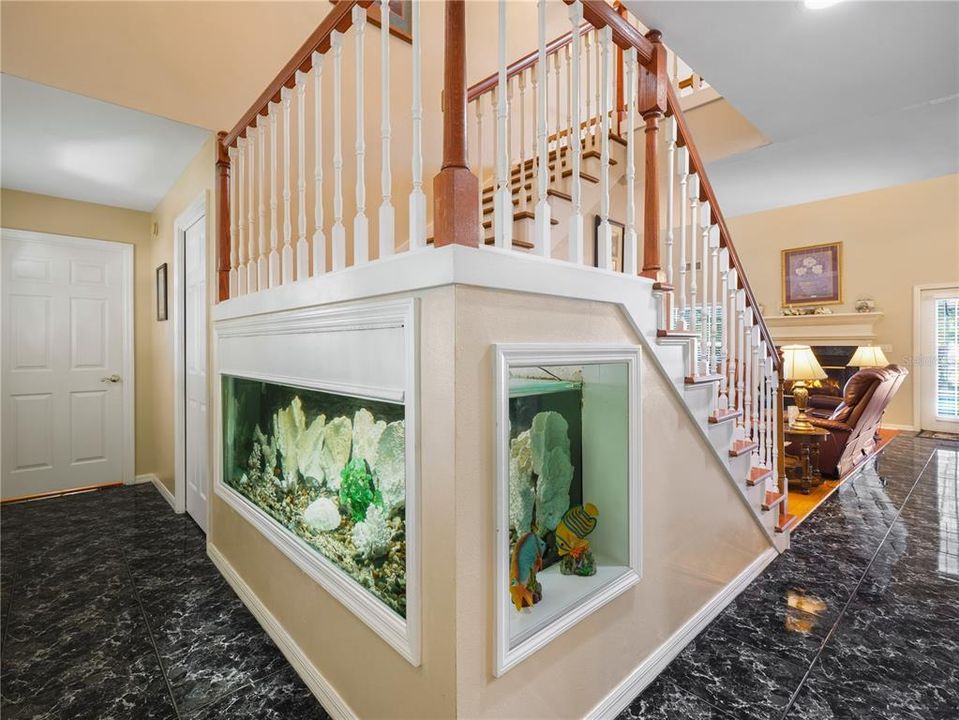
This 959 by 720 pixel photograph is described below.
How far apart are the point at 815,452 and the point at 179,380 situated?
16.9 feet

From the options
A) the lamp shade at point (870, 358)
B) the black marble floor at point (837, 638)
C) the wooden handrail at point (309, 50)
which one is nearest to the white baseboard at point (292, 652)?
the black marble floor at point (837, 638)

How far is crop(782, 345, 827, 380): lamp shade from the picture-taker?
4.01m

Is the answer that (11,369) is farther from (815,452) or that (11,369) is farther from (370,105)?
(815,452)

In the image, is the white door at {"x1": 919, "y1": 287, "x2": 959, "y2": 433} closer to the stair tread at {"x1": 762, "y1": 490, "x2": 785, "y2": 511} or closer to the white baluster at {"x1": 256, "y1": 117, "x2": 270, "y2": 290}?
the stair tread at {"x1": 762, "y1": 490, "x2": 785, "y2": 511}

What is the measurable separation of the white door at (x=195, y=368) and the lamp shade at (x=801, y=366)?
4363mm

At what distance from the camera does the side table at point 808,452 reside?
4.09 meters

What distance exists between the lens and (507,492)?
124 centimetres

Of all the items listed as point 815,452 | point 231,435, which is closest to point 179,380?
point 231,435

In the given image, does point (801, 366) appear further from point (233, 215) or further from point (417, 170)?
point (233, 215)

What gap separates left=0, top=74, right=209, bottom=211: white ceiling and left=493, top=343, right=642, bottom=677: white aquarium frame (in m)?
2.52

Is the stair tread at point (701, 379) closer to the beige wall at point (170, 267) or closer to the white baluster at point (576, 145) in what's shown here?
the white baluster at point (576, 145)

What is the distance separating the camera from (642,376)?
173cm

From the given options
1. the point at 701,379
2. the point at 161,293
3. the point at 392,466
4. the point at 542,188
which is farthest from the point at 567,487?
the point at 161,293

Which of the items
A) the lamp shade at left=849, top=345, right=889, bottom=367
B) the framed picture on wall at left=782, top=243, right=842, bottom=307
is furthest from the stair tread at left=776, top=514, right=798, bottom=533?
the framed picture on wall at left=782, top=243, right=842, bottom=307
